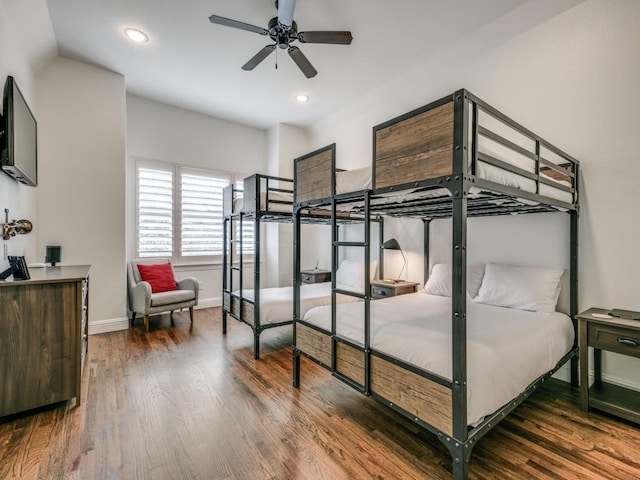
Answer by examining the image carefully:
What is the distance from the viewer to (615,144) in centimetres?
235

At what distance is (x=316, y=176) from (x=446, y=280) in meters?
1.83

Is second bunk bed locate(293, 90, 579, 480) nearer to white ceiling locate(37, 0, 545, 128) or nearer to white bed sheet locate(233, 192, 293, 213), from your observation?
white bed sheet locate(233, 192, 293, 213)

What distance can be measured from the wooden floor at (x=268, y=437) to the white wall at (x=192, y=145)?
8.05 ft

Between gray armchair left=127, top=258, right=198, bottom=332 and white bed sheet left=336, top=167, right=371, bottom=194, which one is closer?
white bed sheet left=336, top=167, right=371, bottom=194

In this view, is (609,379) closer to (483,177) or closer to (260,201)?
(483,177)

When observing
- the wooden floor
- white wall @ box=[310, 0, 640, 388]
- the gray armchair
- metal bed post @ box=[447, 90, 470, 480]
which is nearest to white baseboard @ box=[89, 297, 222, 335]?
the gray armchair

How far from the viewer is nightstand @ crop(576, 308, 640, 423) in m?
1.91

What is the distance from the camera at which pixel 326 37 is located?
2592 millimetres

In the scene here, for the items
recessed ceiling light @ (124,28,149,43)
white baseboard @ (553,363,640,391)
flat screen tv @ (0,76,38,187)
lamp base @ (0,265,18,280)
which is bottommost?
white baseboard @ (553,363,640,391)

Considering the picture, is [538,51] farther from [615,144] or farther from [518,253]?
[518,253]

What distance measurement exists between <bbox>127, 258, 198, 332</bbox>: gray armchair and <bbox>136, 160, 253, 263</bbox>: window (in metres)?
0.39

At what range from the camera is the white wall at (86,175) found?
11.4 feet

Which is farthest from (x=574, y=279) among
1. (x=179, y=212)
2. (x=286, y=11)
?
(x=179, y=212)

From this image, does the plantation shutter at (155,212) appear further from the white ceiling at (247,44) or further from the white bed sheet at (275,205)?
the white bed sheet at (275,205)
